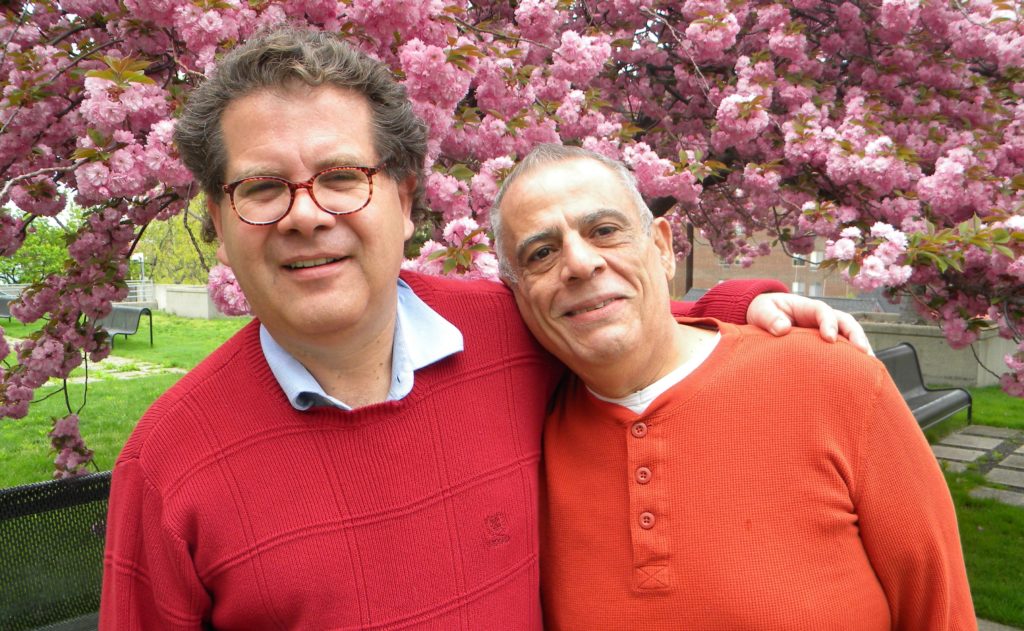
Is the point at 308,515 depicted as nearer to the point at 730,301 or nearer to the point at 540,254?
the point at 540,254

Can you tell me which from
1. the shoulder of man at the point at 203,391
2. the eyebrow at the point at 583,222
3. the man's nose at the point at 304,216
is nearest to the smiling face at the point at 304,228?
the man's nose at the point at 304,216

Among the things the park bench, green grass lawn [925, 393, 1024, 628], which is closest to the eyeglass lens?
the park bench

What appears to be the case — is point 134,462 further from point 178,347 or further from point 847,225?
point 178,347

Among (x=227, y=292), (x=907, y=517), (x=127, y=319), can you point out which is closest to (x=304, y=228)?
(x=907, y=517)

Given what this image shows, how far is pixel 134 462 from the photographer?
4.43 ft

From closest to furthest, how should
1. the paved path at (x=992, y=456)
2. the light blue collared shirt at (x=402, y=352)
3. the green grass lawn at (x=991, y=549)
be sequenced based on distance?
1. the light blue collared shirt at (x=402, y=352)
2. the green grass lawn at (x=991, y=549)
3. the paved path at (x=992, y=456)

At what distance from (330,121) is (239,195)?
0.70 feet

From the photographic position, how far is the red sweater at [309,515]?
4.36 ft

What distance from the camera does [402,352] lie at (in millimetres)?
1559

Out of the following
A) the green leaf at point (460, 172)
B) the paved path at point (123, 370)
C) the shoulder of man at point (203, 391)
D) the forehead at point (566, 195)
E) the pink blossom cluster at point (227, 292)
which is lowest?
the paved path at point (123, 370)

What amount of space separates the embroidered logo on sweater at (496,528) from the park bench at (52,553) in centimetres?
213

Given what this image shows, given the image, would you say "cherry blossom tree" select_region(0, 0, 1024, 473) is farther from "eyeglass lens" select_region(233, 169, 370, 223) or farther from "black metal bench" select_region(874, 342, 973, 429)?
"black metal bench" select_region(874, 342, 973, 429)

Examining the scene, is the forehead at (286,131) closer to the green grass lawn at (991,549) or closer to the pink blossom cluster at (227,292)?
the pink blossom cluster at (227,292)

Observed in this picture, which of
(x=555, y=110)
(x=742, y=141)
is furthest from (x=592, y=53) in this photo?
(x=742, y=141)
